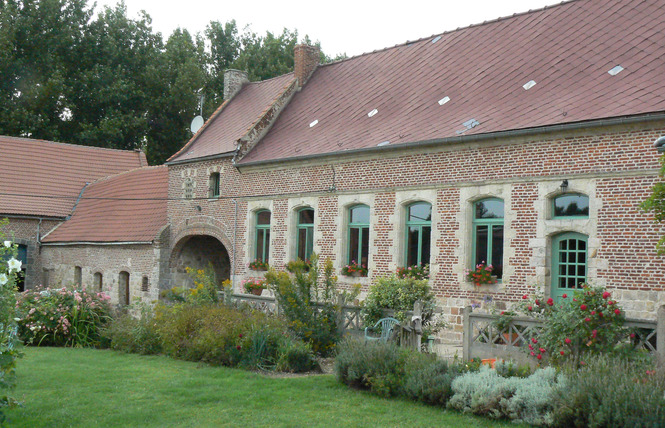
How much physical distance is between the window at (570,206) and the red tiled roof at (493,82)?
1471mm

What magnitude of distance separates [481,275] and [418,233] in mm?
2133

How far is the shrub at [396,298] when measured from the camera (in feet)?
45.2

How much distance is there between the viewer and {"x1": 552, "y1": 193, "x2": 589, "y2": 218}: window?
45.5ft

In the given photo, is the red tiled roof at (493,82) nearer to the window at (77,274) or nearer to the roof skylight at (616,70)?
the roof skylight at (616,70)

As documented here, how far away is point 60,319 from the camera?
17.7 meters

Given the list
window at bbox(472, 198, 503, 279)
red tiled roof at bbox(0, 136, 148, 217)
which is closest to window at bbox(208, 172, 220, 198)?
window at bbox(472, 198, 503, 279)

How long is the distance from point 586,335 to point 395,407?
277cm

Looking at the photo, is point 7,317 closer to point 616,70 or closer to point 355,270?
point 355,270

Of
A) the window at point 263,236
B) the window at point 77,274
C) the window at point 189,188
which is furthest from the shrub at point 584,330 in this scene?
the window at point 77,274

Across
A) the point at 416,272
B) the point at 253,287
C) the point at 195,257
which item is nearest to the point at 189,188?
the point at 195,257

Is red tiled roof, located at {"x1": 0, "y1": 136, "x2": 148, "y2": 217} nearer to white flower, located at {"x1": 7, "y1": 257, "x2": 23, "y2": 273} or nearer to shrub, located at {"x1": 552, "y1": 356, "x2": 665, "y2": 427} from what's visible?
white flower, located at {"x1": 7, "y1": 257, "x2": 23, "y2": 273}

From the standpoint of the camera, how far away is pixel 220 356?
515 inches

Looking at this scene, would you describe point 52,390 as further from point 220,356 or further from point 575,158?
point 575,158

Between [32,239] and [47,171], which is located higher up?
[47,171]
